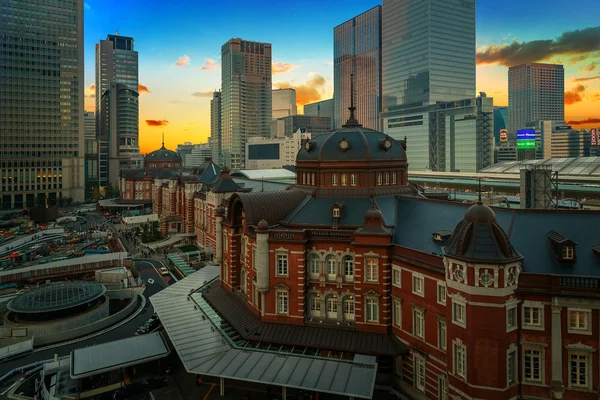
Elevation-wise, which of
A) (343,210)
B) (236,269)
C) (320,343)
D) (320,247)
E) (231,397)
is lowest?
(231,397)

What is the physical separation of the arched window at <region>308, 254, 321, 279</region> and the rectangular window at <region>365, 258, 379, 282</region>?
17.9ft

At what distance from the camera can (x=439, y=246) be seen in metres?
40.7

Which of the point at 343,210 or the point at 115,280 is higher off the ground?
the point at 343,210

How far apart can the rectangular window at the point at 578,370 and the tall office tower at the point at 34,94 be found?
203364mm

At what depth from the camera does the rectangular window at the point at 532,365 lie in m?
33.3

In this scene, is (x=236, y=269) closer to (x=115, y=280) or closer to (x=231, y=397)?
(x=231, y=397)

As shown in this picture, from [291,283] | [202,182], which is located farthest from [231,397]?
[202,182]

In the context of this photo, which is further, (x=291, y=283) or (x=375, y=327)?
(x=291, y=283)

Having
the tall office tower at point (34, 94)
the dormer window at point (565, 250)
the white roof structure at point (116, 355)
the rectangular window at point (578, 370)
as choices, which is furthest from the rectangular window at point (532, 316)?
the tall office tower at point (34, 94)

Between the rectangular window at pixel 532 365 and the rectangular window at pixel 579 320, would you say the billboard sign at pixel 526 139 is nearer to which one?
the rectangular window at pixel 579 320

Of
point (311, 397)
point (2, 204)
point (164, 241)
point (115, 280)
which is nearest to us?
point (311, 397)

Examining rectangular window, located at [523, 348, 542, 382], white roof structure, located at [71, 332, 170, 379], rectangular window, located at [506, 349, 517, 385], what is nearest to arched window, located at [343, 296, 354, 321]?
rectangular window, located at [506, 349, 517, 385]

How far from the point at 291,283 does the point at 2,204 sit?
185 meters

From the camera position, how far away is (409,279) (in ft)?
134
